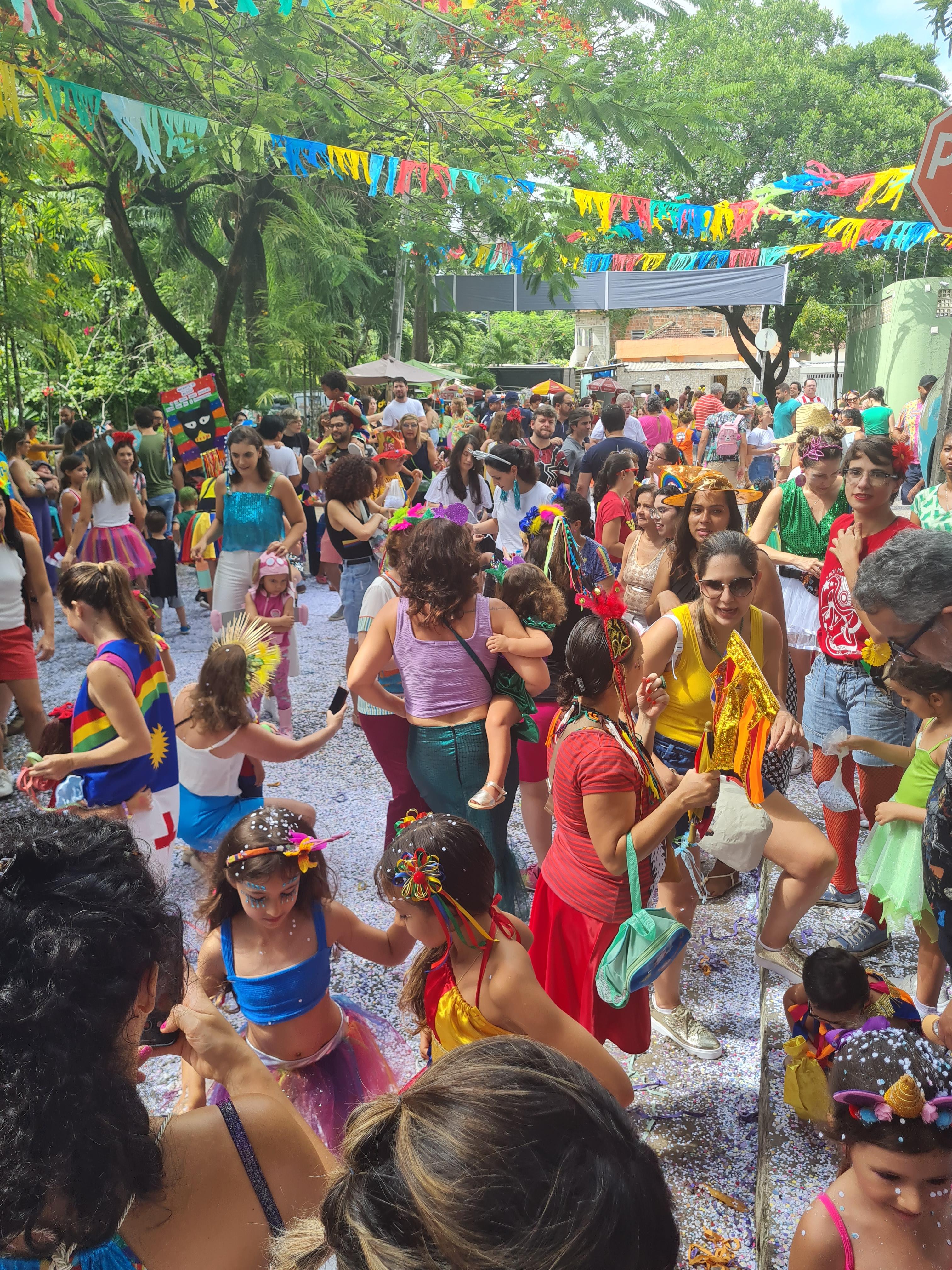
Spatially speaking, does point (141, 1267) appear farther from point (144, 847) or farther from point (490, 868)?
point (144, 847)

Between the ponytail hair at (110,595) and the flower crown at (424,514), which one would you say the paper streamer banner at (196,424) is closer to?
the flower crown at (424,514)

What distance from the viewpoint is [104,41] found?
5863mm

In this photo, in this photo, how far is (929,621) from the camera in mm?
2201

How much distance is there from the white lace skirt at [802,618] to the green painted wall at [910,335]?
50.9ft

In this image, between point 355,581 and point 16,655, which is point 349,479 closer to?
point 355,581

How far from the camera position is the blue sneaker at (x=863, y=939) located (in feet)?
12.4

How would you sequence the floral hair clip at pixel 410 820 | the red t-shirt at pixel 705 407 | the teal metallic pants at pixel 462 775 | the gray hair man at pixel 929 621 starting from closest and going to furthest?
the gray hair man at pixel 929 621
the floral hair clip at pixel 410 820
the teal metallic pants at pixel 462 775
the red t-shirt at pixel 705 407

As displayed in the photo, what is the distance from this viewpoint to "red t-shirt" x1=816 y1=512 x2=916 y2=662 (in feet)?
13.0

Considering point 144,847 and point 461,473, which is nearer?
point 144,847

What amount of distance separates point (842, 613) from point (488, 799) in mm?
1798

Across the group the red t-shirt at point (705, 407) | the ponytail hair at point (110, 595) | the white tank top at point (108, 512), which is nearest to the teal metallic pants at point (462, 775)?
the ponytail hair at point (110, 595)

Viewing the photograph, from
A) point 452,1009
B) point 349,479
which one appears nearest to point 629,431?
point 349,479

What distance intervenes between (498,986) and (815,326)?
3857 cm

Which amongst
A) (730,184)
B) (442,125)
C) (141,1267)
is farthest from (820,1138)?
(730,184)
